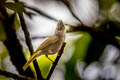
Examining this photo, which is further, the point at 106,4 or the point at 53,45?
the point at 106,4

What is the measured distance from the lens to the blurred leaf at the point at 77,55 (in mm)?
1833

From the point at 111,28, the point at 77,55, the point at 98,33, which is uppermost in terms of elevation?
the point at 98,33

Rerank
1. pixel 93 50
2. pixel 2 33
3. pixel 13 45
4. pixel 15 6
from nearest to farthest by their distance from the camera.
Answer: pixel 15 6
pixel 13 45
pixel 2 33
pixel 93 50

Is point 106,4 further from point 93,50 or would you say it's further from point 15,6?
point 15,6

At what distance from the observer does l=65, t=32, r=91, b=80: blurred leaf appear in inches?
72.2

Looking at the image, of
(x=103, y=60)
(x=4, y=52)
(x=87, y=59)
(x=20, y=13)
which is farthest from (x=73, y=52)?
(x=20, y=13)

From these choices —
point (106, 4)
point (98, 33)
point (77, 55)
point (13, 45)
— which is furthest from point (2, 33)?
point (106, 4)

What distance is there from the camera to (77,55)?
6.07 feet

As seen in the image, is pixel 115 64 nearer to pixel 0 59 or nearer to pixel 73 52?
pixel 73 52

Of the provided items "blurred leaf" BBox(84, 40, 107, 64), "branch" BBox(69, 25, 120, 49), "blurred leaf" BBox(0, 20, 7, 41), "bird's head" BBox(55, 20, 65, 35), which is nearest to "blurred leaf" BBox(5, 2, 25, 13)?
"bird's head" BBox(55, 20, 65, 35)

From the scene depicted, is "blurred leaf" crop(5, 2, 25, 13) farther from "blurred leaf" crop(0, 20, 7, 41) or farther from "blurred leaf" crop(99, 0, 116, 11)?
"blurred leaf" crop(99, 0, 116, 11)

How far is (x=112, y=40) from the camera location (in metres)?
1.61

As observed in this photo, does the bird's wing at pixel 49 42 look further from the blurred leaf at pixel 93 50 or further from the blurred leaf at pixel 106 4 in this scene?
the blurred leaf at pixel 106 4

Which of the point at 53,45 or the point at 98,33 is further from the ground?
the point at 53,45
